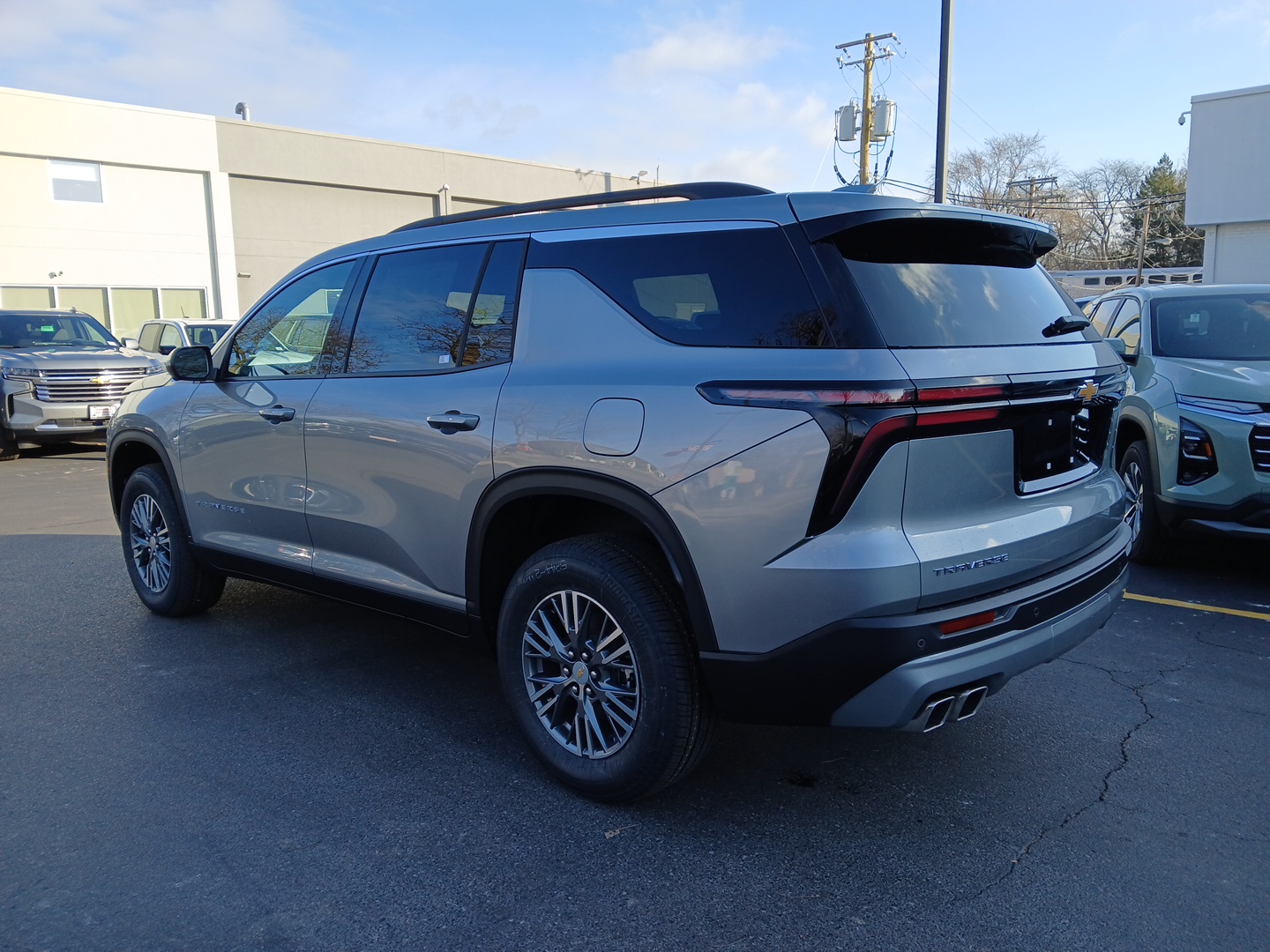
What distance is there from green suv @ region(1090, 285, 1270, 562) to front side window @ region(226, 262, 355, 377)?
152 inches

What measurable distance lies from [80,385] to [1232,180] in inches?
1063

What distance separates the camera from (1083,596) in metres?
3.28

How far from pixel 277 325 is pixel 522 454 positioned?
201 cm

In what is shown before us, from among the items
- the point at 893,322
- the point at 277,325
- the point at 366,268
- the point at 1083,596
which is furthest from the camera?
the point at 277,325

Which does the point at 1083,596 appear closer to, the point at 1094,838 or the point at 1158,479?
the point at 1094,838

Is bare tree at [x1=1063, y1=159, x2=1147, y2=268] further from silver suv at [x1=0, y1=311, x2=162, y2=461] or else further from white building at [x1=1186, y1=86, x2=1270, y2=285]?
silver suv at [x1=0, y1=311, x2=162, y2=461]

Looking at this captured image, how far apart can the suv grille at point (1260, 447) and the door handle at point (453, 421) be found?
441 cm

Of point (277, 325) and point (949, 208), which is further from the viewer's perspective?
point (277, 325)

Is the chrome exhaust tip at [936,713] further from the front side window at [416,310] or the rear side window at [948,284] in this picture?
the front side window at [416,310]

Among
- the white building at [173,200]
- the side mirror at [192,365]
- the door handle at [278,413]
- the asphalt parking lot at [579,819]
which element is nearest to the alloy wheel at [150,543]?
the asphalt parking lot at [579,819]

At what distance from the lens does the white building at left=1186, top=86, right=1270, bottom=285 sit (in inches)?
1002

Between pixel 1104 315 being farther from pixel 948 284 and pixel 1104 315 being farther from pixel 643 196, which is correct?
pixel 643 196

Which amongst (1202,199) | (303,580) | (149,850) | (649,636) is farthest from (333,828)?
(1202,199)

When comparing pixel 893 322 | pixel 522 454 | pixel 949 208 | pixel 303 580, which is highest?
pixel 949 208
